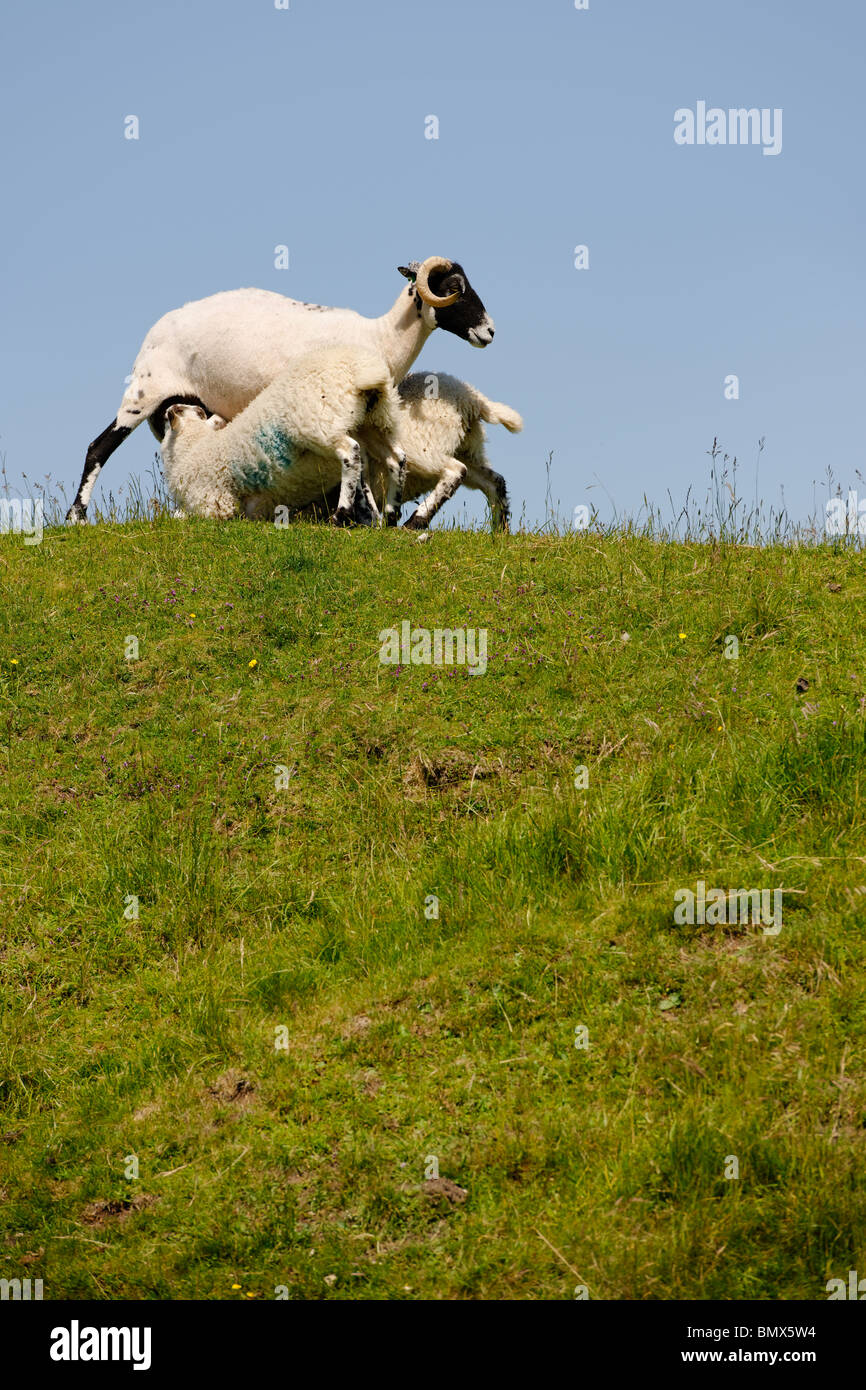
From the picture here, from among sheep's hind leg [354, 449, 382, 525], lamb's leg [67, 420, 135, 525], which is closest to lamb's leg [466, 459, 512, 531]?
sheep's hind leg [354, 449, 382, 525]

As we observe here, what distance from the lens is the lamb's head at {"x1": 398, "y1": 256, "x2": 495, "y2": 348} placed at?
46.1 ft

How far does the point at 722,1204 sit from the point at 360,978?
247cm

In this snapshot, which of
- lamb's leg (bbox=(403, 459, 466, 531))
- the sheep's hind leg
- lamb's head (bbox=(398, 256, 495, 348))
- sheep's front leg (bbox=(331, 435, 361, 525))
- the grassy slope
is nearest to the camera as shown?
the grassy slope

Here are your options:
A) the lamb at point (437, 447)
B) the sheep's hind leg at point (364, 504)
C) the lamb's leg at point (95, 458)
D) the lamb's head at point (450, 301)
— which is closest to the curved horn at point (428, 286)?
the lamb's head at point (450, 301)

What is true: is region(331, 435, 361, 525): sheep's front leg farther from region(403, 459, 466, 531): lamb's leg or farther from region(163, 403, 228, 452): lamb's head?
region(163, 403, 228, 452): lamb's head

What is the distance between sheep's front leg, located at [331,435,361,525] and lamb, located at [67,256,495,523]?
4.47 ft

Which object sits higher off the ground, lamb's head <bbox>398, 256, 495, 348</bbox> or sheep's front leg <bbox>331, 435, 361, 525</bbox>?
lamb's head <bbox>398, 256, 495, 348</bbox>

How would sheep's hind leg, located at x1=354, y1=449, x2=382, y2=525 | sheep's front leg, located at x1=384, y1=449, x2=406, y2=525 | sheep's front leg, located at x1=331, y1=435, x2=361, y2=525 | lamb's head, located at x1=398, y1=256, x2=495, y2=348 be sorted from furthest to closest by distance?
lamb's head, located at x1=398, y1=256, x2=495, y2=348
sheep's front leg, located at x1=384, y1=449, x2=406, y2=525
sheep's hind leg, located at x1=354, y1=449, x2=382, y2=525
sheep's front leg, located at x1=331, y1=435, x2=361, y2=525

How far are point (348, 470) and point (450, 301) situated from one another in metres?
2.50

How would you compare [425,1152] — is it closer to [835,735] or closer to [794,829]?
[794,829]

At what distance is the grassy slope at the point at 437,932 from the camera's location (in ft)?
17.8

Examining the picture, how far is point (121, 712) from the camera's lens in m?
10.0

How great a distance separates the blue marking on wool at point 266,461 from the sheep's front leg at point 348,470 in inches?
23.0

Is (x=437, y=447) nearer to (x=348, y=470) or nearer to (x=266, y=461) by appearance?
(x=348, y=470)
